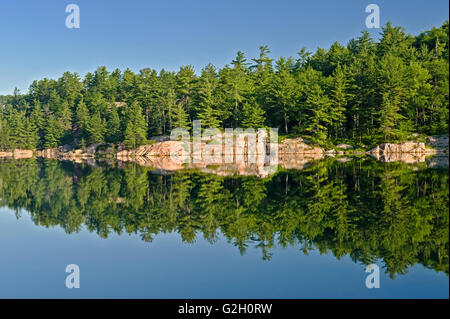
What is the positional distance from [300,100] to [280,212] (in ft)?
178

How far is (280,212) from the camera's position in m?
16.2

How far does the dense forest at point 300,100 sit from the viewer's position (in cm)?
6006

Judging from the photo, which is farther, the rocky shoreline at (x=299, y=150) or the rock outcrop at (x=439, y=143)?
the rock outcrop at (x=439, y=143)

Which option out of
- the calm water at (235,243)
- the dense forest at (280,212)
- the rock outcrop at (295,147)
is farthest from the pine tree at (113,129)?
the calm water at (235,243)

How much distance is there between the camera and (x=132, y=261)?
10.8 meters

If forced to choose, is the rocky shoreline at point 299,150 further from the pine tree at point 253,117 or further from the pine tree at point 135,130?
the pine tree at point 253,117

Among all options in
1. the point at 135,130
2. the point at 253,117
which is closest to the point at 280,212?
the point at 253,117

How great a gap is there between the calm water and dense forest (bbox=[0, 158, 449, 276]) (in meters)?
0.05

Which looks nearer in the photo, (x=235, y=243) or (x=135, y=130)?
(x=235, y=243)

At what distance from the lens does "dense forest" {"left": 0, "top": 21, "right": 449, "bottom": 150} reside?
60062 mm

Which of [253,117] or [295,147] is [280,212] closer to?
[295,147]

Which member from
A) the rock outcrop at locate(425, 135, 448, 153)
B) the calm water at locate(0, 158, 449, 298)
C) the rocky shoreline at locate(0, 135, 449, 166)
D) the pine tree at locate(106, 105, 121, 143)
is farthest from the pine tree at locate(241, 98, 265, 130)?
the calm water at locate(0, 158, 449, 298)

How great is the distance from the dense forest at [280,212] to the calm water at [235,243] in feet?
0.18

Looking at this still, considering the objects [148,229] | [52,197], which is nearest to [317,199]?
[148,229]
